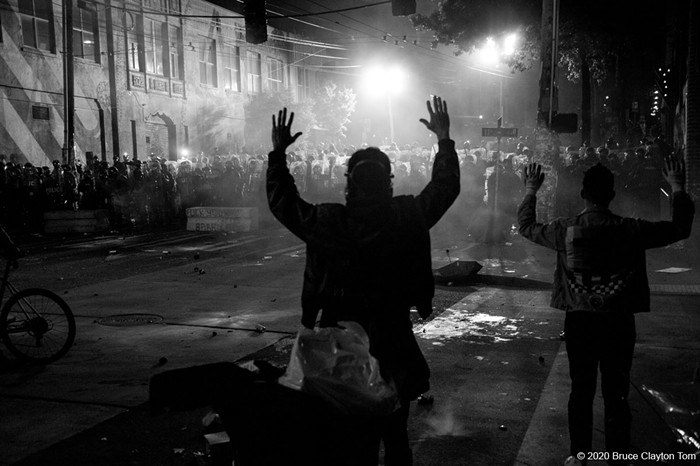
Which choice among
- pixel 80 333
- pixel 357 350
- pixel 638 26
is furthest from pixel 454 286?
pixel 638 26

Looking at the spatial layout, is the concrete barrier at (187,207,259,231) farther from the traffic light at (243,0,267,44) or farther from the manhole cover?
the manhole cover

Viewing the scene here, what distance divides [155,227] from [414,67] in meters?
55.2

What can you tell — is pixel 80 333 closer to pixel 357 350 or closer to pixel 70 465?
pixel 70 465

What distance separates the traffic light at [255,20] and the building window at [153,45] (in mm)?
22041

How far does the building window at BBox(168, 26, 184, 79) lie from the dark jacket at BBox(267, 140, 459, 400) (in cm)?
3656

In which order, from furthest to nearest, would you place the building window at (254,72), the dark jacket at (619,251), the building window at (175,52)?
the building window at (254,72) < the building window at (175,52) < the dark jacket at (619,251)

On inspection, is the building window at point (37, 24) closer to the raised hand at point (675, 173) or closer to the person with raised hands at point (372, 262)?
the person with raised hands at point (372, 262)

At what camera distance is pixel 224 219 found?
21766 millimetres

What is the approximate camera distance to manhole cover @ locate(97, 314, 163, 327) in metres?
8.73

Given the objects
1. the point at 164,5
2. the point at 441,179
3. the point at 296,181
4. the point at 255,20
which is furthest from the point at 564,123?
the point at 164,5

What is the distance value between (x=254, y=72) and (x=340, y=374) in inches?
1785

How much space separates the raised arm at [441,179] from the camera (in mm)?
3361

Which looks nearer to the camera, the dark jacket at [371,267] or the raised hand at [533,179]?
the dark jacket at [371,267]

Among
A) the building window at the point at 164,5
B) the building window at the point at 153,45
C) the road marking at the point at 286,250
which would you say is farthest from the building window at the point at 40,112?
the road marking at the point at 286,250
